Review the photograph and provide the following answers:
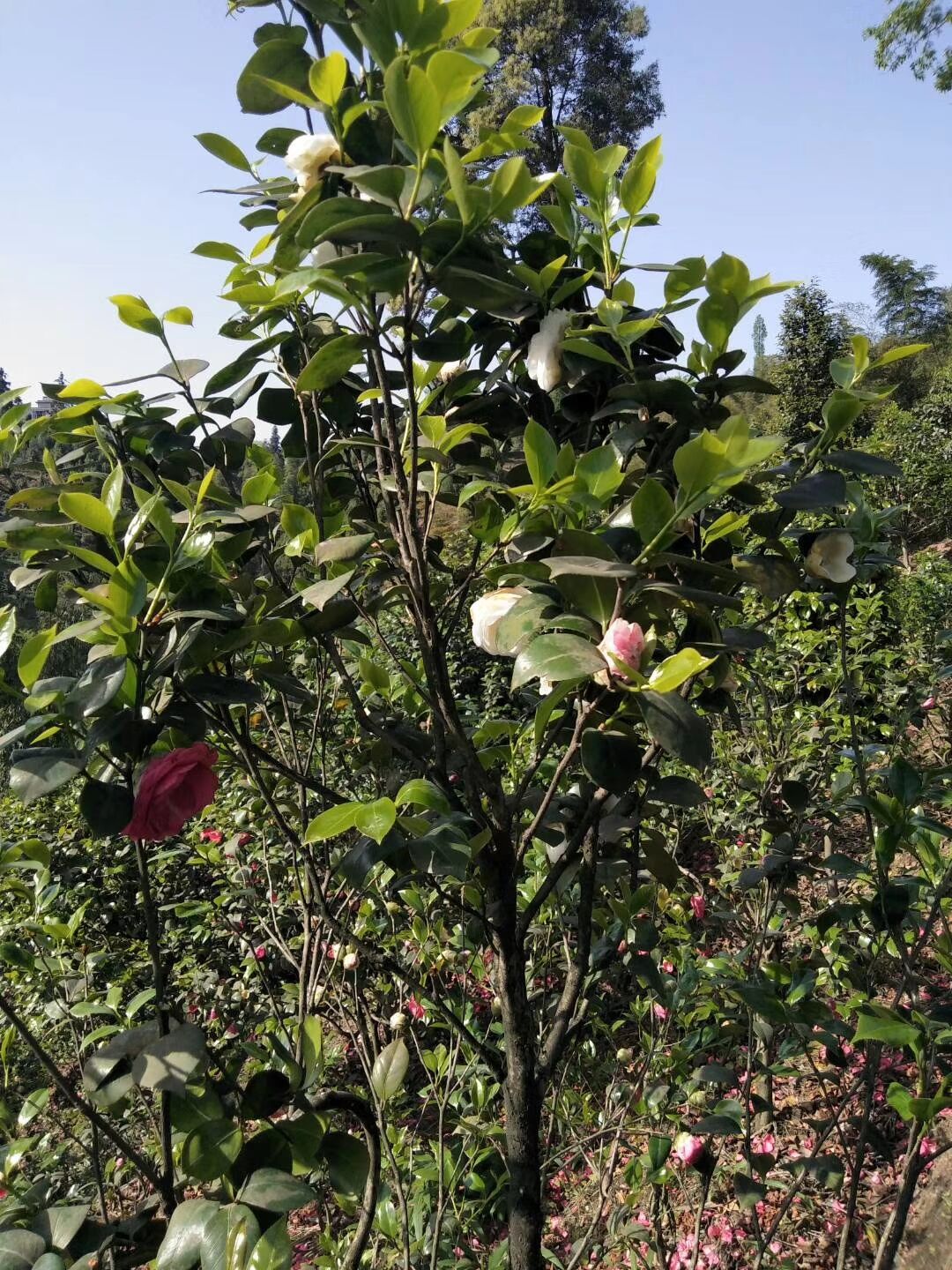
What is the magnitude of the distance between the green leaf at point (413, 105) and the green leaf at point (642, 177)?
32cm

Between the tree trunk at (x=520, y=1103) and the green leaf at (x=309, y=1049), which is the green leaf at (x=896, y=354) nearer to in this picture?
the tree trunk at (x=520, y=1103)

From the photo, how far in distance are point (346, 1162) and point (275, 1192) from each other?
10 cm

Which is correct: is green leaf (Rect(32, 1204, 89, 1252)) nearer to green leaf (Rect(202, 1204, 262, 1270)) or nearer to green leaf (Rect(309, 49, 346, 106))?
green leaf (Rect(202, 1204, 262, 1270))

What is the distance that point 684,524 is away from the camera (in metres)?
0.84

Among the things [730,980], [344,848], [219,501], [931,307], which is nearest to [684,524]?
[219,501]

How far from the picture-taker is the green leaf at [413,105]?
584 millimetres

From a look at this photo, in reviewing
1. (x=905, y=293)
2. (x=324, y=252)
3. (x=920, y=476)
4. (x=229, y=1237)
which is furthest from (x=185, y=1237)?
(x=905, y=293)

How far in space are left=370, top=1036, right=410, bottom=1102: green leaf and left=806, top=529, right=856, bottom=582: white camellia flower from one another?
766mm

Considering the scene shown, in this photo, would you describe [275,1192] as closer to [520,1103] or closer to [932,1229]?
[520,1103]

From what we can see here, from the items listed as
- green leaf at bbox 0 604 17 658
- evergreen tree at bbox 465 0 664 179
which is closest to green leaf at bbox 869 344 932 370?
green leaf at bbox 0 604 17 658

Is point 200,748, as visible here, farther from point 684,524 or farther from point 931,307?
point 931,307

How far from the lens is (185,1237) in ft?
1.98

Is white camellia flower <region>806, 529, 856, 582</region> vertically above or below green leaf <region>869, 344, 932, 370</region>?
below

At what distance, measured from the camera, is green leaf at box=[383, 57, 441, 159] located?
1.92 ft
